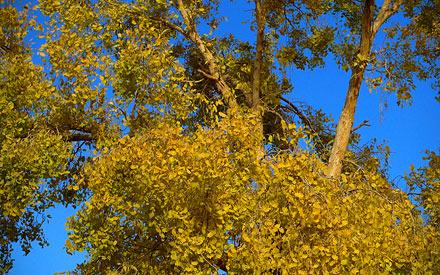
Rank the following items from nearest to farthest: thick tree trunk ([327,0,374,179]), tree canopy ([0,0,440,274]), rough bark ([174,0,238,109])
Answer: tree canopy ([0,0,440,274])
thick tree trunk ([327,0,374,179])
rough bark ([174,0,238,109])

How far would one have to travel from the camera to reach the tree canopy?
8430 mm

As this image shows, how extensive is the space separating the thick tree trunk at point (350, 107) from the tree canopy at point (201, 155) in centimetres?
4

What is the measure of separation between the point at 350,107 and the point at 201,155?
6437 mm

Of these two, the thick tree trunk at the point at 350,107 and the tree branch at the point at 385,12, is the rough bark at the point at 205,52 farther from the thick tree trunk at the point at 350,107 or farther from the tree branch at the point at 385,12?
the tree branch at the point at 385,12

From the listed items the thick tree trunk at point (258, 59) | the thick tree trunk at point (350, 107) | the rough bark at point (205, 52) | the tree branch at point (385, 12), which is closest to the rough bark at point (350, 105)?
the thick tree trunk at point (350, 107)

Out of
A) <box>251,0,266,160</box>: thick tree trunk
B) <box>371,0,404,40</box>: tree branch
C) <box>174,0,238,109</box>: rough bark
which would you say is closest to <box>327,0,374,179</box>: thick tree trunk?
<box>371,0,404,40</box>: tree branch

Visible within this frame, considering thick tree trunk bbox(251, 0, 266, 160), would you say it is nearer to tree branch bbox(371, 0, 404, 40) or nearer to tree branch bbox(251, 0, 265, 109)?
tree branch bbox(251, 0, 265, 109)

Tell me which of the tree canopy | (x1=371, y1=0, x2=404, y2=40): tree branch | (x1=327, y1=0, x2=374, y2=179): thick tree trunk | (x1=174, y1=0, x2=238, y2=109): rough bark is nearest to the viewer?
the tree canopy

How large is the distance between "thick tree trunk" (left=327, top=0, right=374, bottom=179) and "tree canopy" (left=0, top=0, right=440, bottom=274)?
0.13 ft

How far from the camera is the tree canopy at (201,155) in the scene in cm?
843

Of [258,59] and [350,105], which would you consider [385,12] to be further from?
[258,59]

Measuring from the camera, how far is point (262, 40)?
637 inches

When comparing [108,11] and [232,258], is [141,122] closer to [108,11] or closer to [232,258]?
[108,11]

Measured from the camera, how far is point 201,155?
8.70 meters
